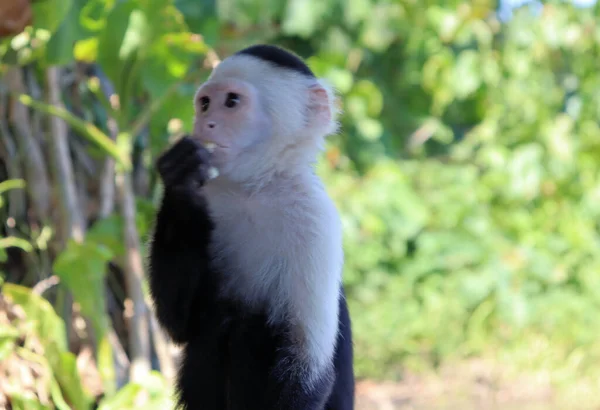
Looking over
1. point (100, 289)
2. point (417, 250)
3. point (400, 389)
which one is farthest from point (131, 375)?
point (417, 250)

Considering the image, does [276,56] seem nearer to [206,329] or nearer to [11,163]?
[206,329]

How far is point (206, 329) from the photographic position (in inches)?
67.5

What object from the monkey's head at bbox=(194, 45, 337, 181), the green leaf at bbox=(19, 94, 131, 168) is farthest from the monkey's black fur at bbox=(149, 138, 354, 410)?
the green leaf at bbox=(19, 94, 131, 168)

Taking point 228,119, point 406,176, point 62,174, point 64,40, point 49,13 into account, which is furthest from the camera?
point 406,176

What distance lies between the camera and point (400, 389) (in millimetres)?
4559

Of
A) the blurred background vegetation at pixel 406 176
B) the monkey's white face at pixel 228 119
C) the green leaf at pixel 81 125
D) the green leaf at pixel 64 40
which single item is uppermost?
the monkey's white face at pixel 228 119

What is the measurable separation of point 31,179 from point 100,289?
545 millimetres

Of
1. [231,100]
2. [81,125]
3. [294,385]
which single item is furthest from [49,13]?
[294,385]

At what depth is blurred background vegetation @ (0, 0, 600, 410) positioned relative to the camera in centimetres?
281

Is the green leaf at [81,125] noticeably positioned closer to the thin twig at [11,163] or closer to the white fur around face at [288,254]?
the thin twig at [11,163]

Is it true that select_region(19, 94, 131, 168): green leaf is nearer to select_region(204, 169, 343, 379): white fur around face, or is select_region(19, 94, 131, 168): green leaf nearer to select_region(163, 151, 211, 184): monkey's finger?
select_region(204, 169, 343, 379): white fur around face

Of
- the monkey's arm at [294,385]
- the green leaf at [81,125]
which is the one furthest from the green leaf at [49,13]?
the monkey's arm at [294,385]

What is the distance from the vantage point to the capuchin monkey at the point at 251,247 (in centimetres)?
164

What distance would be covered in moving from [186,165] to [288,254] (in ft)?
1.04
